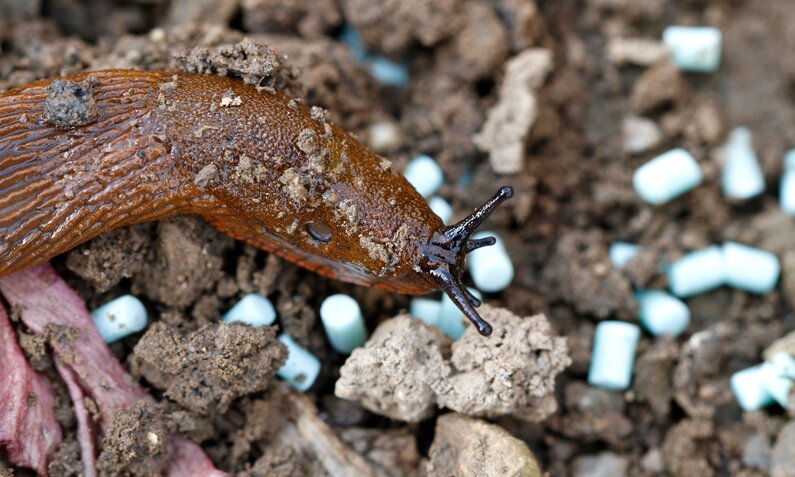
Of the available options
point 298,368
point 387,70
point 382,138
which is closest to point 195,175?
point 298,368

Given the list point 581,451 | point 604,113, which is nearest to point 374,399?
point 581,451

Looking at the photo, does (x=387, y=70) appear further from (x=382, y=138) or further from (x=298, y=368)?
(x=298, y=368)

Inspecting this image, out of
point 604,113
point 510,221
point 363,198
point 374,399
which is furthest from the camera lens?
point 604,113

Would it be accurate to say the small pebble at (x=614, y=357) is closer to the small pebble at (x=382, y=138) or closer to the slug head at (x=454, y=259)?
the slug head at (x=454, y=259)

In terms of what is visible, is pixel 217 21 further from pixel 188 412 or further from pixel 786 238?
pixel 786 238

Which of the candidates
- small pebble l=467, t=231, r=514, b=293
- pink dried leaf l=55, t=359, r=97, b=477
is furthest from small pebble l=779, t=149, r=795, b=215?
pink dried leaf l=55, t=359, r=97, b=477

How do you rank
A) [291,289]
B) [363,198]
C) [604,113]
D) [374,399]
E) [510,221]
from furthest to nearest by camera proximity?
[604,113] < [510,221] < [291,289] < [374,399] < [363,198]

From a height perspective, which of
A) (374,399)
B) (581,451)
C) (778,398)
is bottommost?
(778,398)
